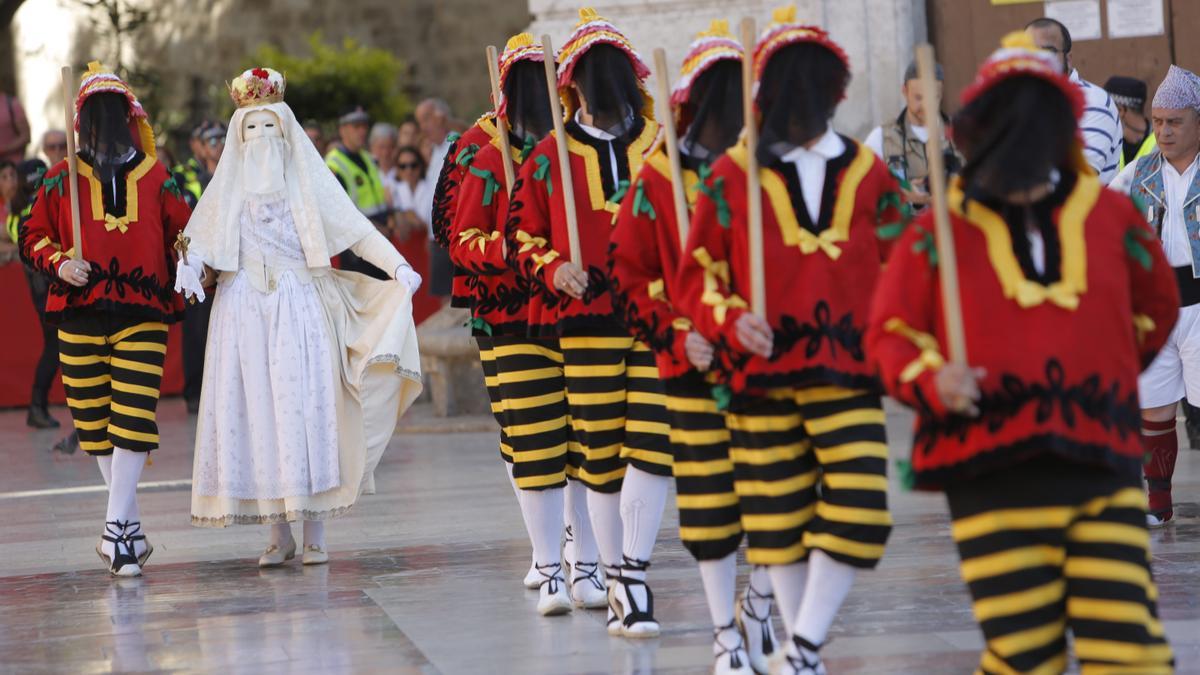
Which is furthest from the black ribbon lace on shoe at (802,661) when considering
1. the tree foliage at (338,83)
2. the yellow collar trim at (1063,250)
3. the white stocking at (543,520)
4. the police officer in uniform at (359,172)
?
the tree foliage at (338,83)

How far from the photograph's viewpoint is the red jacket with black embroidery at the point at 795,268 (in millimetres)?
4902

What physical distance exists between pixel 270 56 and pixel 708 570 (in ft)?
64.8

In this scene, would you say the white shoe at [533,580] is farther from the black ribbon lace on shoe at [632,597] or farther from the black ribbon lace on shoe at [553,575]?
the black ribbon lace on shoe at [632,597]

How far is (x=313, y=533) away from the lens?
7.89m

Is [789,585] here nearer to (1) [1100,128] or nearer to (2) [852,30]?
(1) [1100,128]

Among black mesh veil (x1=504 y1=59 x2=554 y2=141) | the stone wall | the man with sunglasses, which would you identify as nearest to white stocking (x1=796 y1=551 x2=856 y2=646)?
black mesh veil (x1=504 y1=59 x2=554 y2=141)

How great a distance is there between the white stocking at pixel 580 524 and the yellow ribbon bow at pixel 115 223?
2309 millimetres

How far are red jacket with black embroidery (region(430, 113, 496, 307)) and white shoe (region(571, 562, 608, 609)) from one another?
3.50ft

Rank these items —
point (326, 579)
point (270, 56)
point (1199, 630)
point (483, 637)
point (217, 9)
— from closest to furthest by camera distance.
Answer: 1. point (1199, 630)
2. point (483, 637)
3. point (326, 579)
4. point (270, 56)
5. point (217, 9)

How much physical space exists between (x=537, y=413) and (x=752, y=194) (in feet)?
6.29

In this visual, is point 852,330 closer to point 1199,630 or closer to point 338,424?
point 1199,630

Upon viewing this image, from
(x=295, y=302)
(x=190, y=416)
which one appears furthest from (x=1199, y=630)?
(x=190, y=416)

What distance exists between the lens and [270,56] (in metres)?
24.1

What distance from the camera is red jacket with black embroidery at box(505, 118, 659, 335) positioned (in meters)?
6.21
